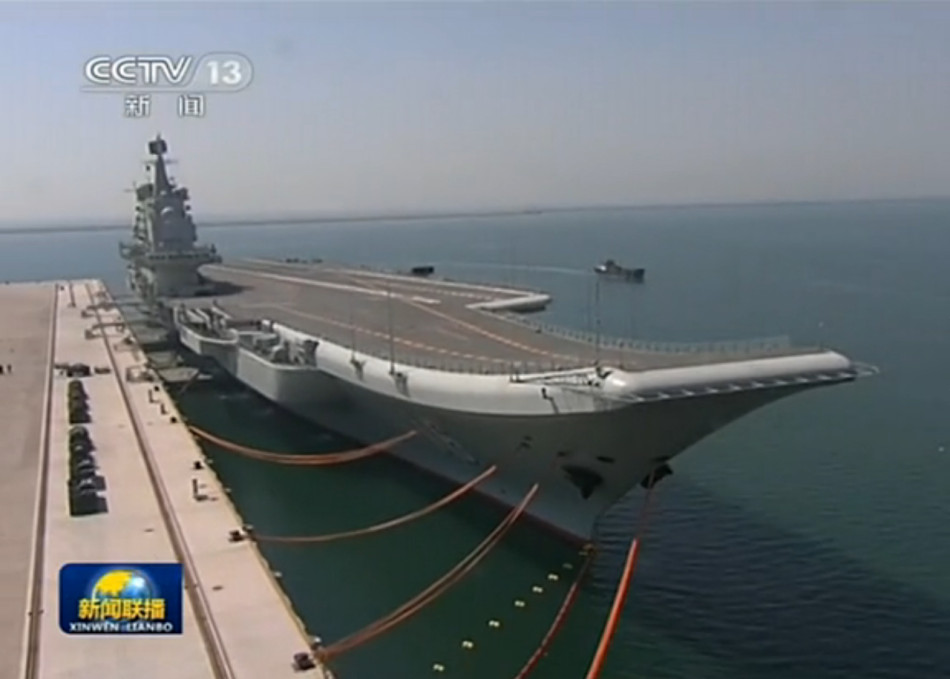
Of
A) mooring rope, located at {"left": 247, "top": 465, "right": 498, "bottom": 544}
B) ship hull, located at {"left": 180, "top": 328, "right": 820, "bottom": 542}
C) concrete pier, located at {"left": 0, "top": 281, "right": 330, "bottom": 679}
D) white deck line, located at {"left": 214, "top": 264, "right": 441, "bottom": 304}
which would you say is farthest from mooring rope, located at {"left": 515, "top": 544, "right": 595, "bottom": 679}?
white deck line, located at {"left": 214, "top": 264, "right": 441, "bottom": 304}

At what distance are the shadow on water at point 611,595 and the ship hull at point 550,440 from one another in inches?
38.4

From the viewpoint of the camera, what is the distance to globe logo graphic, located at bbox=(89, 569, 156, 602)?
17.4m

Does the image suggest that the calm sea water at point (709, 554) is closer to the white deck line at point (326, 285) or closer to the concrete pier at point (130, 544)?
the concrete pier at point (130, 544)

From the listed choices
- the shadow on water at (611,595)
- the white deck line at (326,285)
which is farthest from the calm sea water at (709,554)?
the white deck line at (326,285)

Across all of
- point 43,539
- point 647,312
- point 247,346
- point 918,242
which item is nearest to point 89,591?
point 43,539

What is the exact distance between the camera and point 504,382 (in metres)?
23.7

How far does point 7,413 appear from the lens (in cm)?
3612

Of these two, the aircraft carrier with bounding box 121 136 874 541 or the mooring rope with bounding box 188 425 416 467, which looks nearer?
the aircraft carrier with bounding box 121 136 874 541

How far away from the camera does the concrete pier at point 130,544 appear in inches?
634

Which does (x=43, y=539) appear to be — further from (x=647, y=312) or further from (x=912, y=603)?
(x=647, y=312)

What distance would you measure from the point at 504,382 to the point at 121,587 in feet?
31.8

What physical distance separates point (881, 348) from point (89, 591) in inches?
1839
